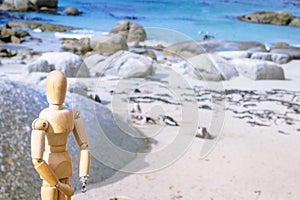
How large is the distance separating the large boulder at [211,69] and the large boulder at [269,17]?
7.52 meters

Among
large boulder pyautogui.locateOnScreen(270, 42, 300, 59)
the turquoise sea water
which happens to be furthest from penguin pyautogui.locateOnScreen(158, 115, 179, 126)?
the turquoise sea water

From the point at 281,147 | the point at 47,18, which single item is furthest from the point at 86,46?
the point at 281,147

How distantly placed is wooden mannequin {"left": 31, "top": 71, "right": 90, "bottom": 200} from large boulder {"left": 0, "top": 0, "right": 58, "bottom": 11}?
13473 millimetres

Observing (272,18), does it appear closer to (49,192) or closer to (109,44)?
(109,44)

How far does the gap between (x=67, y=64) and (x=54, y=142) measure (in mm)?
5035

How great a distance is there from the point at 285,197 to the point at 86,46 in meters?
7.13

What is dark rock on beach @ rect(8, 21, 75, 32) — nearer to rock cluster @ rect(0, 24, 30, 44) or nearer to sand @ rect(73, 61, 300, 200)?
rock cluster @ rect(0, 24, 30, 44)

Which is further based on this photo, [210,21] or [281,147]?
[210,21]

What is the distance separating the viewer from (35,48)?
28.2 ft

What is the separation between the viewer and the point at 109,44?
836 cm

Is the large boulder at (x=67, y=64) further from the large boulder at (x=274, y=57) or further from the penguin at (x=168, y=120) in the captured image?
the large boulder at (x=274, y=57)

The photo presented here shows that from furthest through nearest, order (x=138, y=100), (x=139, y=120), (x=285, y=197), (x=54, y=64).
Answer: (x=54, y=64), (x=138, y=100), (x=139, y=120), (x=285, y=197)

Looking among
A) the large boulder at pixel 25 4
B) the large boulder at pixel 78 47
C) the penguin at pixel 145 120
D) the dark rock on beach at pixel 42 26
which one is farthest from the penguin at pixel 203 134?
the large boulder at pixel 25 4

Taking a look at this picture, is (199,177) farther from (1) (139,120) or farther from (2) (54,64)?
(2) (54,64)
